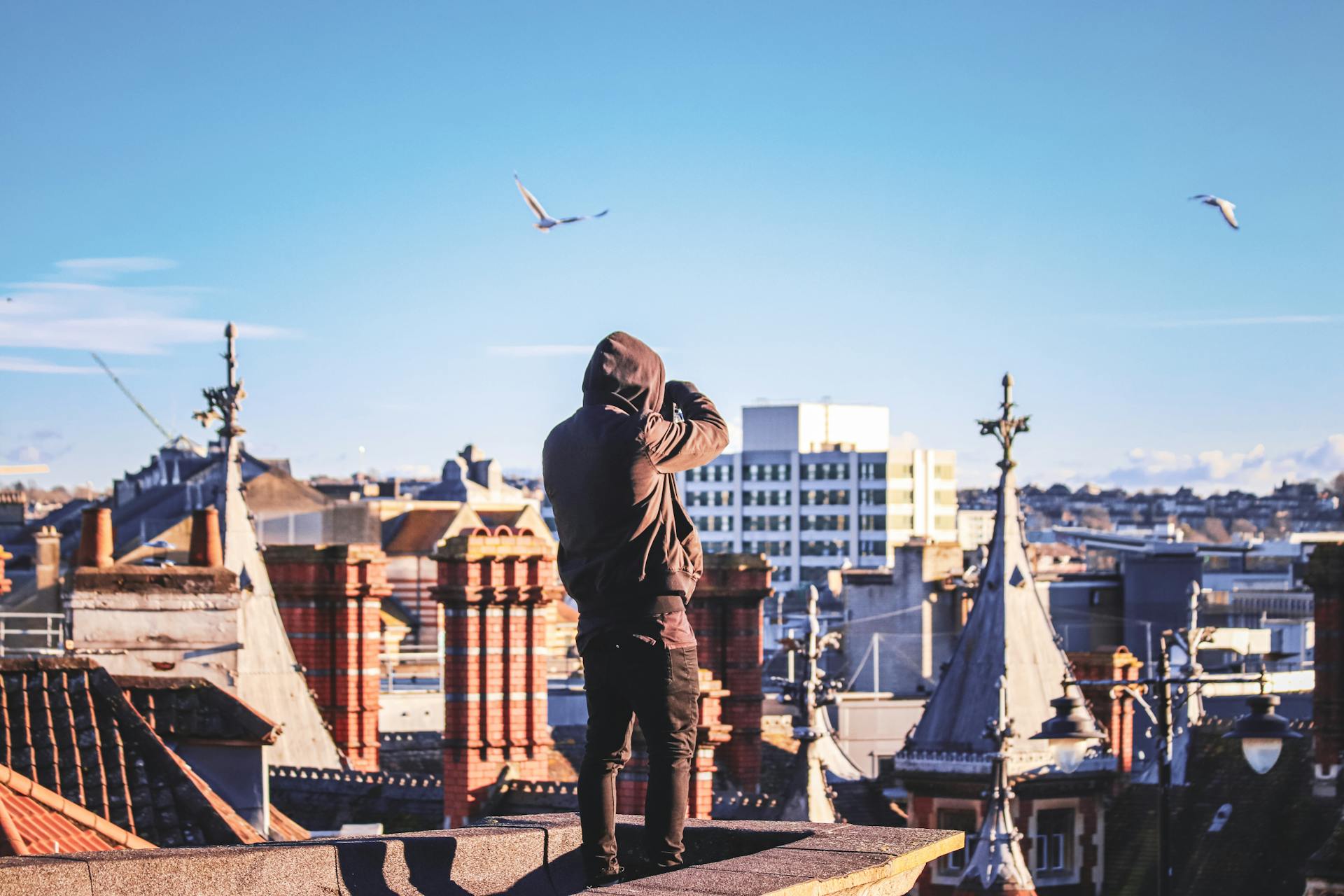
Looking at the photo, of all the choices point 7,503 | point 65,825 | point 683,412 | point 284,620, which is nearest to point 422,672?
point 284,620

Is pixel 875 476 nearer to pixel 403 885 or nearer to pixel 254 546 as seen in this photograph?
pixel 254 546

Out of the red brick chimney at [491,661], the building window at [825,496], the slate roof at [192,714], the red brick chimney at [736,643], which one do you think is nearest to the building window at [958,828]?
the red brick chimney at [736,643]

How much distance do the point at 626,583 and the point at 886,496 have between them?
525 ft

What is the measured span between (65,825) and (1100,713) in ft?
63.0

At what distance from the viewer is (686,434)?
323 inches

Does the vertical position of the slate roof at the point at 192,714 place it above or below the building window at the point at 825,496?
below

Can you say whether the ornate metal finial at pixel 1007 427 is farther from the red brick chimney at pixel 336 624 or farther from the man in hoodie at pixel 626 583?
the man in hoodie at pixel 626 583

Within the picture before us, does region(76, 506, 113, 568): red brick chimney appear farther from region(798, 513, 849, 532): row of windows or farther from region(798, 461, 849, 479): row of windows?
region(798, 513, 849, 532): row of windows

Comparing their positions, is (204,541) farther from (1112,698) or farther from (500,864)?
(500,864)

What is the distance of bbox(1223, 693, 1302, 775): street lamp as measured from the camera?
17781 millimetres

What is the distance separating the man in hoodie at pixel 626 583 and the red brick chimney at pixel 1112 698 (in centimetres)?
→ 2091

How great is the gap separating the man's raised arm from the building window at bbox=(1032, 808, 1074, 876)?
18.7 meters

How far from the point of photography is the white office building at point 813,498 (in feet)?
550

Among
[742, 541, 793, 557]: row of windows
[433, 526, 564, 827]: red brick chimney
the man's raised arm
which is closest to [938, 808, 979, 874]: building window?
[433, 526, 564, 827]: red brick chimney
